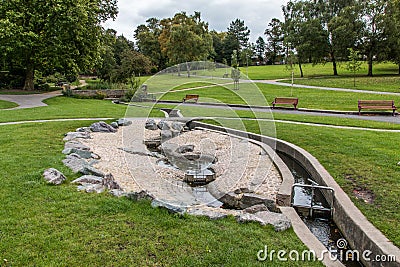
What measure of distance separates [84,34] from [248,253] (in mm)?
27079

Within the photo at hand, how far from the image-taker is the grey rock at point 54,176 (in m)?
6.36

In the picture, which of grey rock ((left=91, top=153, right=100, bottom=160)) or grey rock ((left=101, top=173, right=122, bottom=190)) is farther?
grey rock ((left=91, top=153, right=100, bottom=160))

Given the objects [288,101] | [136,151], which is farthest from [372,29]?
[136,151]

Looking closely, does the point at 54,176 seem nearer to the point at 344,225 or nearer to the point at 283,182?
the point at 283,182

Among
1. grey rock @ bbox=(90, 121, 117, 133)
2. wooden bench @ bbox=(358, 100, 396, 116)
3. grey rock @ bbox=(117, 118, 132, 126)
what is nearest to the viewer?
grey rock @ bbox=(90, 121, 117, 133)

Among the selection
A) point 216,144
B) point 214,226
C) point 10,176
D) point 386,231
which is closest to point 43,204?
point 10,176

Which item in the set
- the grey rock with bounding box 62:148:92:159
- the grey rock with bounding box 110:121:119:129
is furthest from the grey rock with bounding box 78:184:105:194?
the grey rock with bounding box 110:121:119:129

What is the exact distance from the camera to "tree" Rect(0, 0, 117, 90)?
23547mm

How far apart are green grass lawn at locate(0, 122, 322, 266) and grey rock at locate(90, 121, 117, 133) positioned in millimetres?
7769

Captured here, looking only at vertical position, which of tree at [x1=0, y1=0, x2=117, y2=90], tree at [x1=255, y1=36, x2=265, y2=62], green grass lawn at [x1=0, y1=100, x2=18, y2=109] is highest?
tree at [x1=255, y1=36, x2=265, y2=62]

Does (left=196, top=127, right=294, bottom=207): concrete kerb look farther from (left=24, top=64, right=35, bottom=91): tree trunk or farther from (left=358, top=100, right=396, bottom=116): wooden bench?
(left=24, top=64, right=35, bottom=91): tree trunk

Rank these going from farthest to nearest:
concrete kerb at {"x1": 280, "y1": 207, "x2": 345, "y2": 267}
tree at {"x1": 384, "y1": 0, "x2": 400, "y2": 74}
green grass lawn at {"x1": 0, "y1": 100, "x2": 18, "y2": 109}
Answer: tree at {"x1": 384, "y1": 0, "x2": 400, "y2": 74}
green grass lawn at {"x1": 0, "y1": 100, "x2": 18, "y2": 109}
concrete kerb at {"x1": 280, "y1": 207, "x2": 345, "y2": 267}

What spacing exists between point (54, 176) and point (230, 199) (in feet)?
12.3

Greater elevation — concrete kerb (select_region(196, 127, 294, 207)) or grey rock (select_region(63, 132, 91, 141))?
grey rock (select_region(63, 132, 91, 141))
